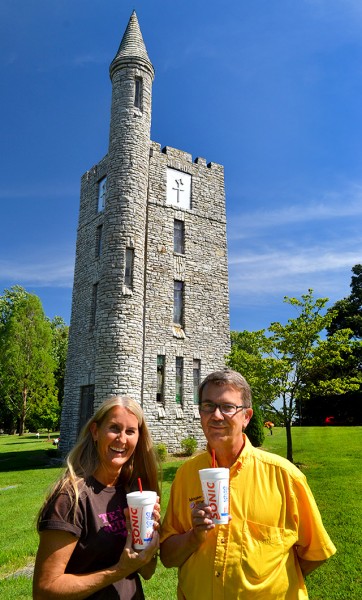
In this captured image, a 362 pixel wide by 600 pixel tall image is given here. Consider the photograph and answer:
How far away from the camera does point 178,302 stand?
64.1ft

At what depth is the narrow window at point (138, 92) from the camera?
1892 cm

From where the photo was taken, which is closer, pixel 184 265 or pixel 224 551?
pixel 224 551

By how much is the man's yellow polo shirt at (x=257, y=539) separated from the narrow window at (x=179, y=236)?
17979 mm

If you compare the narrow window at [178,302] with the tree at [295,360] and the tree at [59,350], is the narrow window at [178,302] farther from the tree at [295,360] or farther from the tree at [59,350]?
the tree at [59,350]

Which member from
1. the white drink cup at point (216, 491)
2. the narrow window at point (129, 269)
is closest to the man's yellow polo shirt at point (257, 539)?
the white drink cup at point (216, 491)

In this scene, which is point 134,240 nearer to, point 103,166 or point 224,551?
point 103,166

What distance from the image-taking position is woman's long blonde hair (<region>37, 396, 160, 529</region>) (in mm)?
2348

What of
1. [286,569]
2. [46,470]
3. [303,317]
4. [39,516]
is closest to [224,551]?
[286,569]

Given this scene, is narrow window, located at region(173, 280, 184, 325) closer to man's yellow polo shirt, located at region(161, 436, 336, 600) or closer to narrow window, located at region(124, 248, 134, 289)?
narrow window, located at region(124, 248, 134, 289)

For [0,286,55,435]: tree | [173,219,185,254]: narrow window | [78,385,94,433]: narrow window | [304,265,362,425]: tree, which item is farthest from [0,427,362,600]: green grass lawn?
[0,286,55,435]: tree

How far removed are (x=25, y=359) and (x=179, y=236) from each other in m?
21.6

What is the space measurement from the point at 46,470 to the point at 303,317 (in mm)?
10911

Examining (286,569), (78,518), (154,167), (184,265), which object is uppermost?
(154,167)

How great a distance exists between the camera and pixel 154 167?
19.9m
